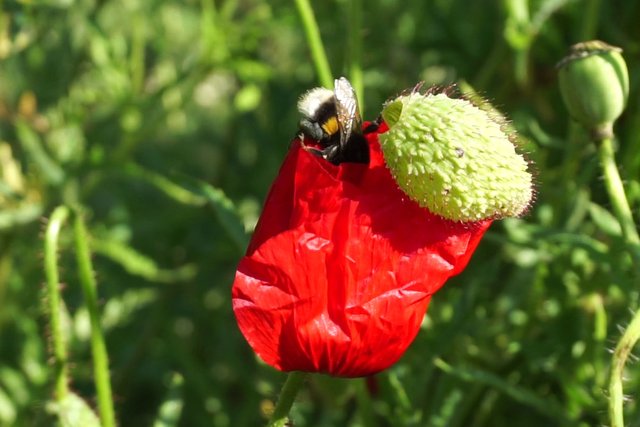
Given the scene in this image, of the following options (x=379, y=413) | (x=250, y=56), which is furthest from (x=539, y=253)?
Result: (x=250, y=56)

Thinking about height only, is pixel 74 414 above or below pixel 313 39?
below

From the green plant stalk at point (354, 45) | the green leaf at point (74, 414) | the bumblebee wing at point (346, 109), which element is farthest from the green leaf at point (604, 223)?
the green leaf at point (74, 414)

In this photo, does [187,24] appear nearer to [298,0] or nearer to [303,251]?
[298,0]

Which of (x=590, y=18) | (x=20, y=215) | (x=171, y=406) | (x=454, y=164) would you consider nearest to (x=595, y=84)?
(x=454, y=164)

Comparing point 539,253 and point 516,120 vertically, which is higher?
point 516,120

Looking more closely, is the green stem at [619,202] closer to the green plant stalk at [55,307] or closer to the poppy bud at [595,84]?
the poppy bud at [595,84]

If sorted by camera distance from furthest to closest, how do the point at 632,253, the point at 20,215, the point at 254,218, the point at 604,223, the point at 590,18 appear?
1. the point at 254,218
2. the point at 20,215
3. the point at 590,18
4. the point at 604,223
5. the point at 632,253

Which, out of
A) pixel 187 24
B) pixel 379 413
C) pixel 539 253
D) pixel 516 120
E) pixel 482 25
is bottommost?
pixel 379 413

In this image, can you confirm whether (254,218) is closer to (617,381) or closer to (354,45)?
(354,45)
